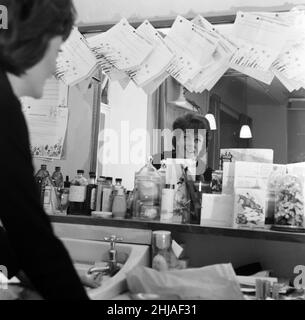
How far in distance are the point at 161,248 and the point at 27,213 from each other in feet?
1.58

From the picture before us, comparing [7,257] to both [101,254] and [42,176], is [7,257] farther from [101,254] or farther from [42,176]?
[42,176]

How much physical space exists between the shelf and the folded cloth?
0.42ft

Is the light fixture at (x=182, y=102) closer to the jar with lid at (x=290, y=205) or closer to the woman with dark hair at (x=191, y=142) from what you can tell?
the woman with dark hair at (x=191, y=142)

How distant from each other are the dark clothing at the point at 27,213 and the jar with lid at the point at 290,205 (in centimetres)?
61

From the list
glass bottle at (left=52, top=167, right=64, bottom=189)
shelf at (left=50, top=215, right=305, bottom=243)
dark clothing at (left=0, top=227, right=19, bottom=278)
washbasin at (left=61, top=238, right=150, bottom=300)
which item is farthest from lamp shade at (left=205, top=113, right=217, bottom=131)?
dark clothing at (left=0, top=227, right=19, bottom=278)

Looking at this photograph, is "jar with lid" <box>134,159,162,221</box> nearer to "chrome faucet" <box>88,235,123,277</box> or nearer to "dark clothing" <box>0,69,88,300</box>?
"chrome faucet" <box>88,235,123,277</box>

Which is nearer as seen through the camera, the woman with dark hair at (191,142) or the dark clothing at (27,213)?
the dark clothing at (27,213)

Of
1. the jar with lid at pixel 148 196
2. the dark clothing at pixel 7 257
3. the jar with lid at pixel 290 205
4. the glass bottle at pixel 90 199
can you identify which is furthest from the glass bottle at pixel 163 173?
the dark clothing at pixel 7 257

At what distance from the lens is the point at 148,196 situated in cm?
127

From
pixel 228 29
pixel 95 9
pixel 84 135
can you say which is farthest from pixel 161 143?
pixel 95 9

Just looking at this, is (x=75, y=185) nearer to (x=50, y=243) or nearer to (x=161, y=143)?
(x=161, y=143)

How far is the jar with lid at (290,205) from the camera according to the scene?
1130mm

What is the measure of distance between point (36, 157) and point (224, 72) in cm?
69

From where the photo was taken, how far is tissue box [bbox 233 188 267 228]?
114 cm
